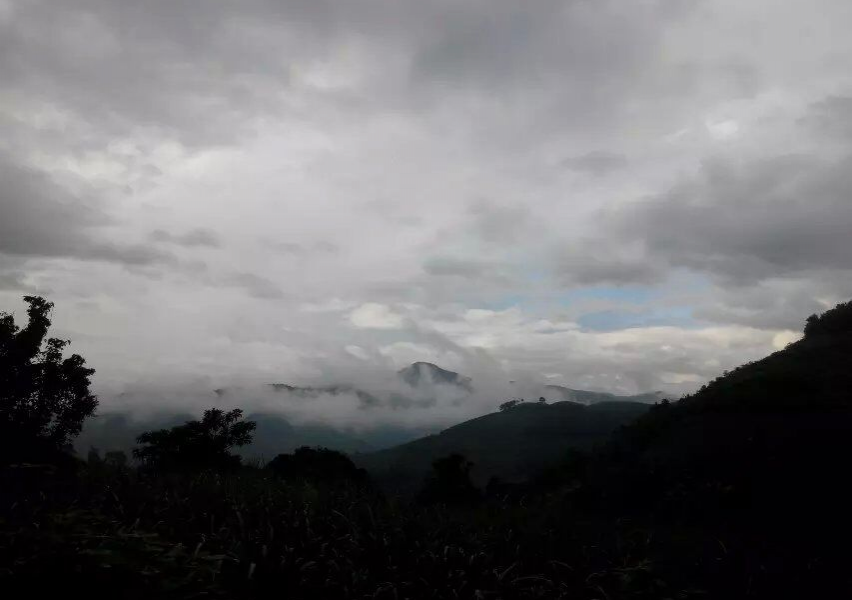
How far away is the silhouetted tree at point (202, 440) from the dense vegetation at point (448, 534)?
16.7m

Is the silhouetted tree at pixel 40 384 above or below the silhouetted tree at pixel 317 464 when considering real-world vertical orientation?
above

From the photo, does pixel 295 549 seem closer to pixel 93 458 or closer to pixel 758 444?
pixel 93 458

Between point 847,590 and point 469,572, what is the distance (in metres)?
6.89

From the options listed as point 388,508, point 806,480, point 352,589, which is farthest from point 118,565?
point 806,480

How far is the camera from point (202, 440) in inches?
1371

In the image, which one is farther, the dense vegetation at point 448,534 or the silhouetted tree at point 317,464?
the silhouetted tree at point 317,464

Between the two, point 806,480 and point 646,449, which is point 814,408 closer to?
point 646,449

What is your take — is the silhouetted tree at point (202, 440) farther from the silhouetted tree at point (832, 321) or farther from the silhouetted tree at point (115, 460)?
the silhouetted tree at point (832, 321)

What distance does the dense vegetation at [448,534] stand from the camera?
273 inches

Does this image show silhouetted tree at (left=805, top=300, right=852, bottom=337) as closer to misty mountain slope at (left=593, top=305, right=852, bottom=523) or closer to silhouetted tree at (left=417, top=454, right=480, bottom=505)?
misty mountain slope at (left=593, top=305, right=852, bottom=523)

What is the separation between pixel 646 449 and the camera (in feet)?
84.9

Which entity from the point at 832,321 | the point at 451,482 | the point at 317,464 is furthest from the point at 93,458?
the point at 832,321

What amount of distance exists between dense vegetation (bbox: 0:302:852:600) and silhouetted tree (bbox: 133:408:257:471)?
16713 mm

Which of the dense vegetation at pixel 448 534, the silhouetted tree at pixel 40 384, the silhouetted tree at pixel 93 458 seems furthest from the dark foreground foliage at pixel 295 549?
the silhouetted tree at pixel 40 384
